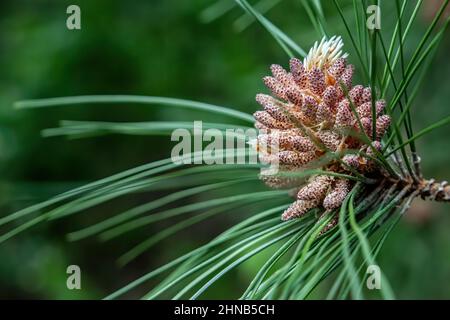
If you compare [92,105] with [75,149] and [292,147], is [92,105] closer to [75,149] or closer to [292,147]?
[75,149]

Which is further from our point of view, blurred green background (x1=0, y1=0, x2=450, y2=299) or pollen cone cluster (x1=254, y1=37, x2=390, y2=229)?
blurred green background (x1=0, y1=0, x2=450, y2=299)

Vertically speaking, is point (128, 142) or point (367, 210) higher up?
point (128, 142)

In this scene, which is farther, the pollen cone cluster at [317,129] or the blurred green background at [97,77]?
the blurred green background at [97,77]

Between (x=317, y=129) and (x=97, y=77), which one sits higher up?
(x=97, y=77)

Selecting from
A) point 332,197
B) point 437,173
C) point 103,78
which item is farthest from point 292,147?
point 103,78

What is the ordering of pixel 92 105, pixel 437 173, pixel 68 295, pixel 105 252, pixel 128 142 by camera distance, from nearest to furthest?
pixel 437 173, pixel 68 295, pixel 92 105, pixel 128 142, pixel 105 252

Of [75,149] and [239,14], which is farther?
[75,149]

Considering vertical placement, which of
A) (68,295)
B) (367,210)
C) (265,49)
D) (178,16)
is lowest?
(68,295)

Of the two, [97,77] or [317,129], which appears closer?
[317,129]
